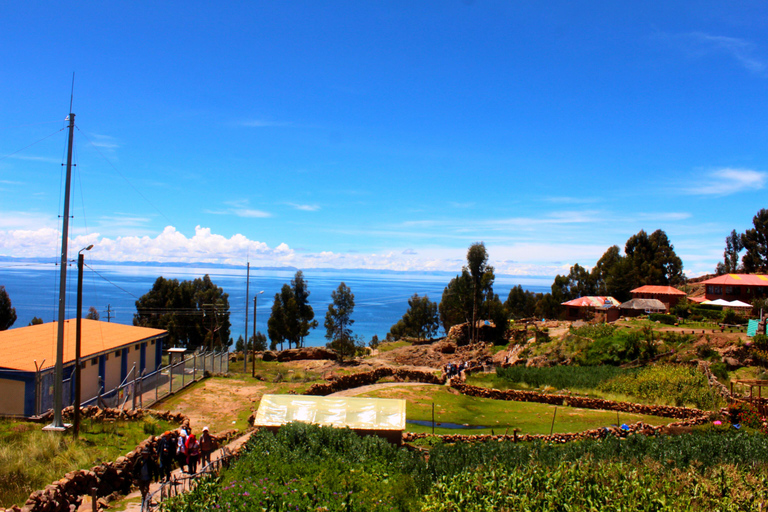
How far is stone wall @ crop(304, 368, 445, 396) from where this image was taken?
29.4 metres

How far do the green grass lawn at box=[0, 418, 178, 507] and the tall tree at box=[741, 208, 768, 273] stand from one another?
104062mm

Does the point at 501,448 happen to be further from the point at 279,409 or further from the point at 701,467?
the point at 279,409

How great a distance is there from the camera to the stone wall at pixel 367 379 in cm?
2944

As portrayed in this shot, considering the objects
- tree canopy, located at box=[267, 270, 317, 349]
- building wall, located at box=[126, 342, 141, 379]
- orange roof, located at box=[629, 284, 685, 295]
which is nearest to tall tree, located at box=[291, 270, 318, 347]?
tree canopy, located at box=[267, 270, 317, 349]

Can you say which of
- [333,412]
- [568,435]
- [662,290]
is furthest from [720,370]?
[662,290]

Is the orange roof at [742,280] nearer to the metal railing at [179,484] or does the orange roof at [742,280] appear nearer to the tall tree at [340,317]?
the tall tree at [340,317]

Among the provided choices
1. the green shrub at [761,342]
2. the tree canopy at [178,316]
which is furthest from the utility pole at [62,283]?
the green shrub at [761,342]

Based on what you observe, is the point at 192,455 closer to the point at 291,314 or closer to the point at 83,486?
the point at 83,486

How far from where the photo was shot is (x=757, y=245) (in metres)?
87.3

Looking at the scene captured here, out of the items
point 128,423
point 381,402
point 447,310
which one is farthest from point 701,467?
point 447,310

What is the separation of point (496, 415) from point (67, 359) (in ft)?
75.4

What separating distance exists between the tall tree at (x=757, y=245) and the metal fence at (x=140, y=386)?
322ft

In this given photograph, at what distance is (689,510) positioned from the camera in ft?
31.5

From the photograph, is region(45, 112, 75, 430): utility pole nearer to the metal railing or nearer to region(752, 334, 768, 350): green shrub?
the metal railing
